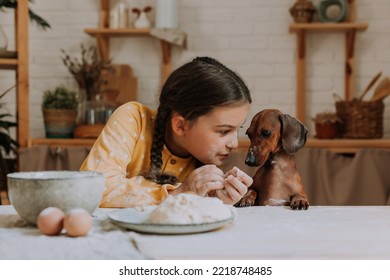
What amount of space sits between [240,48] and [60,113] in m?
1.12

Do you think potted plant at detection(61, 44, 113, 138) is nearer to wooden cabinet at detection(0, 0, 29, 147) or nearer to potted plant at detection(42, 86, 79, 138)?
potted plant at detection(42, 86, 79, 138)

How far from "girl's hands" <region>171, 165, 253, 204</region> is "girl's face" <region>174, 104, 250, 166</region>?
187mm

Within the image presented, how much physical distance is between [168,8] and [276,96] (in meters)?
0.81

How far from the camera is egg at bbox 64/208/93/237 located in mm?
871

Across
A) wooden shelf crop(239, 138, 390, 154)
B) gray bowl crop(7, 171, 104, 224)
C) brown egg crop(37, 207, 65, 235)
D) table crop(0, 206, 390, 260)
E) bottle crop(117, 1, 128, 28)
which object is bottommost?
wooden shelf crop(239, 138, 390, 154)

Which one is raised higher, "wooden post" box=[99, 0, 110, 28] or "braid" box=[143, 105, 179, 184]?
"wooden post" box=[99, 0, 110, 28]

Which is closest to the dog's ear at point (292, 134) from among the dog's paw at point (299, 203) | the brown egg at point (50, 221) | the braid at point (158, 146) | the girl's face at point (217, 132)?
the dog's paw at point (299, 203)

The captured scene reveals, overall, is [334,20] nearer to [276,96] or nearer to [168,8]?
[276,96]

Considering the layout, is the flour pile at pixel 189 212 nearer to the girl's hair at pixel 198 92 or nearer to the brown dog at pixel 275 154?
Result: the brown dog at pixel 275 154

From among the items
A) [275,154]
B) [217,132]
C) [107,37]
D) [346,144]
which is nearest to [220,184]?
[275,154]

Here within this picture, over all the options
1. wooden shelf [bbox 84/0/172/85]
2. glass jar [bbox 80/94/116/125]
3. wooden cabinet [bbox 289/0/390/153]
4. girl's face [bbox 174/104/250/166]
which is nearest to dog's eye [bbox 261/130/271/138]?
girl's face [bbox 174/104/250/166]

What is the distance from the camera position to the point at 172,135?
5.48ft
